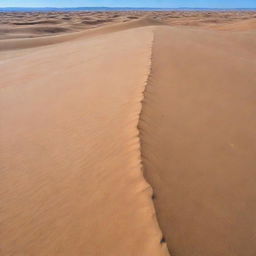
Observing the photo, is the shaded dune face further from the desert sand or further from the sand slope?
the sand slope

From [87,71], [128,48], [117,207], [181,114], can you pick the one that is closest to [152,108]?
[181,114]

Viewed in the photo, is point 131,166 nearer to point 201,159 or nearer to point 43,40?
point 201,159

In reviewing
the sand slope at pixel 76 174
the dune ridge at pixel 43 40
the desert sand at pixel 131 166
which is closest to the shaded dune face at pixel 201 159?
the desert sand at pixel 131 166

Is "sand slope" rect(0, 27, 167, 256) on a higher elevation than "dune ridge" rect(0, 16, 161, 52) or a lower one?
higher

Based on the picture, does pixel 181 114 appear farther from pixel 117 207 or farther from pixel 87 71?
pixel 87 71

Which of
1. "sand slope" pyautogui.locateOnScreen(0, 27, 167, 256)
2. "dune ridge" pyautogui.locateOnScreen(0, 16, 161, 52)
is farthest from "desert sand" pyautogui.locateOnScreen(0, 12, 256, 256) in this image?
"dune ridge" pyautogui.locateOnScreen(0, 16, 161, 52)

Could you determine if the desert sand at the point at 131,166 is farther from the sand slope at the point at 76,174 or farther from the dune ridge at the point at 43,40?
the dune ridge at the point at 43,40

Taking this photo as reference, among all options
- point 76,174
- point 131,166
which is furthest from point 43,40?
point 131,166
